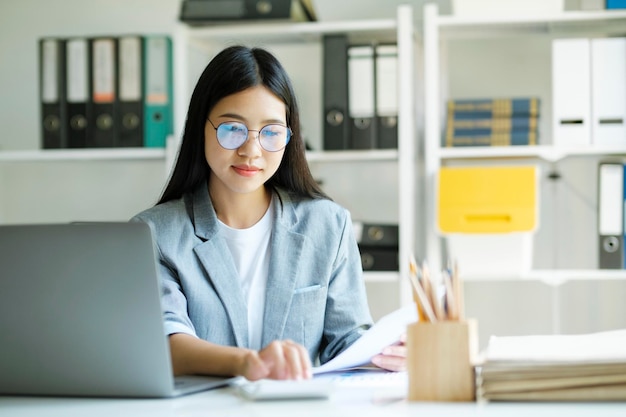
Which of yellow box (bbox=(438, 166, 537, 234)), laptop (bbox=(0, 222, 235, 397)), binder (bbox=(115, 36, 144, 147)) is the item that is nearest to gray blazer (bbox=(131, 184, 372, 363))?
laptop (bbox=(0, 222, 235, 397))

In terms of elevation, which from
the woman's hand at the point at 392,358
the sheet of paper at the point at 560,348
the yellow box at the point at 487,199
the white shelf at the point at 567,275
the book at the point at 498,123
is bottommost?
the woman's hand at the point at 392,358

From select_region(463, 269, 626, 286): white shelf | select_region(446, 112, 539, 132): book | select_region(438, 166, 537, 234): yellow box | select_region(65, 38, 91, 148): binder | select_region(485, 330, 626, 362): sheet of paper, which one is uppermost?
select_region(65, 38, 91, 148): binder

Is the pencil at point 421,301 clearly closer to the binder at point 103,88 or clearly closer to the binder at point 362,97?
the binder at point 362,97

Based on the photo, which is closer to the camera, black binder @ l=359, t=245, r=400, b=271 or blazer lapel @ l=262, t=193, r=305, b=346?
blazer lapel @ l=262, t=193, r=305, b=346

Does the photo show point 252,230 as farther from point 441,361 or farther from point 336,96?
point 336,96

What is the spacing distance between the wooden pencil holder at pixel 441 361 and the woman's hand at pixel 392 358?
32 cm

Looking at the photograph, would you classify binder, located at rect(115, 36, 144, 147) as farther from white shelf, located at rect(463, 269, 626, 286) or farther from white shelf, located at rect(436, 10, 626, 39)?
white shelf, located at rect(463, 269, 626, 286)

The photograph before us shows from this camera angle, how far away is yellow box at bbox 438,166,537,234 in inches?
108

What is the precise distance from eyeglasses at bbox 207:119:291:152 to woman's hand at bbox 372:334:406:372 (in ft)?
1.63

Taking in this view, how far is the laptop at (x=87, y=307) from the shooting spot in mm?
1148

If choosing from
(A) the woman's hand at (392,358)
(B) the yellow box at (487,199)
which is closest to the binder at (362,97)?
(B) the yellow box at (487,199)

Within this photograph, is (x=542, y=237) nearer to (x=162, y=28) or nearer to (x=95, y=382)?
(x=162, y=28)

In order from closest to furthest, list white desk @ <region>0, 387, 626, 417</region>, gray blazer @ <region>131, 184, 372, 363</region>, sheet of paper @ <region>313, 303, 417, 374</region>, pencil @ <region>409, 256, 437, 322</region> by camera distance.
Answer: white desk @ <region>0, 387, 626, 417</region>, pencil @ <region>409, 256, 437, 322</region>, sheet of paper @ <region>313, 303, 417, 374</region>, gray blazer @ <region>131, 184, 372, 363</region>

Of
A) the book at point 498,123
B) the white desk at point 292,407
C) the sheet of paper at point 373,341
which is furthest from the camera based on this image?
the book at point 498,123
